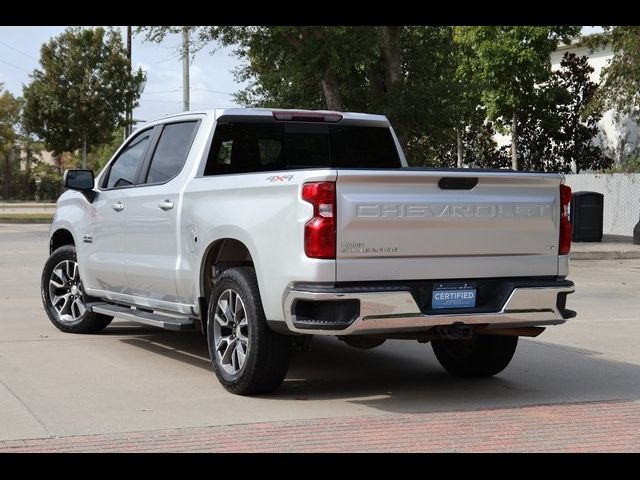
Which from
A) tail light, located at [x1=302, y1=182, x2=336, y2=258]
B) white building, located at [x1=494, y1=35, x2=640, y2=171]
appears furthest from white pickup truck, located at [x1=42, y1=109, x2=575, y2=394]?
white building, located at [x1=494, y1=35, x2=640, y2=171]

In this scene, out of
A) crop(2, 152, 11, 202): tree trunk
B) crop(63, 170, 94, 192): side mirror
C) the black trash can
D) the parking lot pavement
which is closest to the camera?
the parking lot pavement

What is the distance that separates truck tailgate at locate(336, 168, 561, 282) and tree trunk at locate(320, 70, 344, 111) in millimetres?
20624

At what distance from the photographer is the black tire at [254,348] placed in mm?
7477

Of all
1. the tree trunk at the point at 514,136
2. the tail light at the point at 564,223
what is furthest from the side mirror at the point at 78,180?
the tree trunk at the point at 514,136

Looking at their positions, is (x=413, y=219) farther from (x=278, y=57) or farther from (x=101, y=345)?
(x=278, y=57)

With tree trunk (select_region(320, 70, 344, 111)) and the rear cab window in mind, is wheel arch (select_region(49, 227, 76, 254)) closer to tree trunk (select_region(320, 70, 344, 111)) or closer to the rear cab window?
the rear cab window

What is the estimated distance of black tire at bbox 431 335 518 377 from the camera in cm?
858

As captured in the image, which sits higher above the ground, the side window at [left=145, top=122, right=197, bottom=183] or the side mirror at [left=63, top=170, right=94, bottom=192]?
the side window at [left=145, top=122, right=197, bottom=183]

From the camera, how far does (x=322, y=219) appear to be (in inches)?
275

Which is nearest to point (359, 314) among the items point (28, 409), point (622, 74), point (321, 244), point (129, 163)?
point (321, 244)

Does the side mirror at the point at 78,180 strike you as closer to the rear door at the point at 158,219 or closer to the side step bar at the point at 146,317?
the rear door at the point at 158,219

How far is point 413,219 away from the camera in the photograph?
23.7 feet

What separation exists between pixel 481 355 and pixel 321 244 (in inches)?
89.1
